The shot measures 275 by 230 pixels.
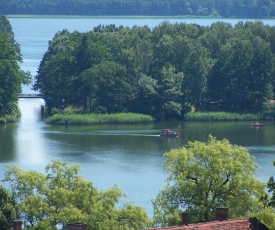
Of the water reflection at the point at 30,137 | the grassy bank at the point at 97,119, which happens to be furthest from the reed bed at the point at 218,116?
the water reflection at the point at 30,137

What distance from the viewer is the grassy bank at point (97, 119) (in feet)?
339

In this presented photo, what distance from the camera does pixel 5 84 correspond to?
108 m

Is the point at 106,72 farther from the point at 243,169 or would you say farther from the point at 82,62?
the point at 243,169

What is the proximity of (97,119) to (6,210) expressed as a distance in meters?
55.1

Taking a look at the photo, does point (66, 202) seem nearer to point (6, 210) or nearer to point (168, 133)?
point (6, 210)

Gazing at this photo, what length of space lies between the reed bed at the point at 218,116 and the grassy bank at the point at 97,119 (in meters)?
3.32

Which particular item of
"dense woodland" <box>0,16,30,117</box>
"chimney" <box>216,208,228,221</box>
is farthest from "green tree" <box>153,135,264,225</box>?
"dense woodland" <box>0,16,30,117</box>

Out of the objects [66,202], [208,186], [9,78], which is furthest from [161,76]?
[66,202]

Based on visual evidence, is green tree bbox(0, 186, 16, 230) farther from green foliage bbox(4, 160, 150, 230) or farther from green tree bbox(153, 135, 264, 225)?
green tree bbox(153, 135, 264, 225)

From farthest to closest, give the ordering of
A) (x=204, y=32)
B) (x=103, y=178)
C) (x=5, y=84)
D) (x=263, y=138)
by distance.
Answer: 1. (x=204, y=32)
2. (x=5, y=84)
3. (x=263, y=138)
4. (x=103, y=178)

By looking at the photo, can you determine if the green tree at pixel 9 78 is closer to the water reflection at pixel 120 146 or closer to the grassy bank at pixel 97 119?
the water reflection at pixel 120 146

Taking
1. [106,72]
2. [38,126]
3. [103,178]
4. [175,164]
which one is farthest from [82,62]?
[175,164]

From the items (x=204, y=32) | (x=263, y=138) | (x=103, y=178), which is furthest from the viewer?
(x=204, y=32)

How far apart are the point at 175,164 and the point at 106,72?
57832 mm
